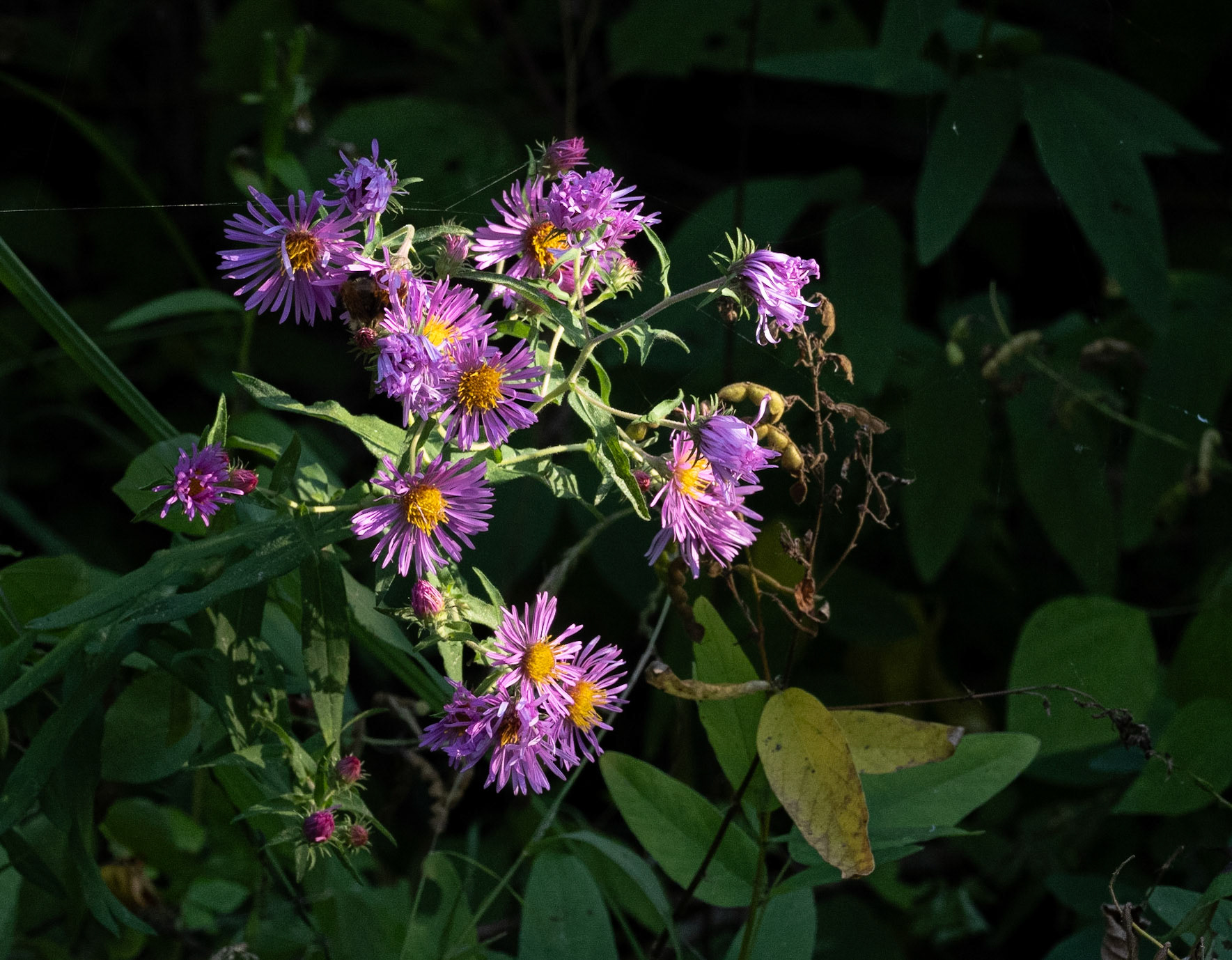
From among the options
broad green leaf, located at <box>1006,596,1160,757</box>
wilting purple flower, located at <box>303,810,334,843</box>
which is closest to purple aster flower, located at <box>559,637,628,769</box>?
wilting purple flower, located at <box>303,810,334,843</box>

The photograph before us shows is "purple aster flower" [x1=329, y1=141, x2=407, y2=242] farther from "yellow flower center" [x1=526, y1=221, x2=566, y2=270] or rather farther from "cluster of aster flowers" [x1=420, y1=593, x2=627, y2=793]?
"cluster of aster flowers" [x1=420, y1=593, x2=627, y2=793]

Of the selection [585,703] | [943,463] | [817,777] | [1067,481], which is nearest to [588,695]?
[585,703]

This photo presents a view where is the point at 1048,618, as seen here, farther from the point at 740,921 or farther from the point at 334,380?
the point at 334,380

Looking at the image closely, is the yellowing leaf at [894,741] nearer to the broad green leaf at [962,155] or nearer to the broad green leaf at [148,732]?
the broad green leaf at [148,732]

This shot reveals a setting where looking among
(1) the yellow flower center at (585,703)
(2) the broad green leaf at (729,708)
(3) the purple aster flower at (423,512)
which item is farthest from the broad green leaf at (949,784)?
(3) the purple aster flower at (423,512)

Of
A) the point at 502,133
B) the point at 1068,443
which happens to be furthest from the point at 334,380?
the point at 1068,443
